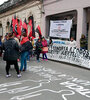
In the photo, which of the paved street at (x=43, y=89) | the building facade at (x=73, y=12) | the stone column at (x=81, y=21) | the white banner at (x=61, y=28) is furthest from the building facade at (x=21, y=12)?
the paved street at (x=43, y=89)

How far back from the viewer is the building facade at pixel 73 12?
464 inches

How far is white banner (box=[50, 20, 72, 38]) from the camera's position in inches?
468

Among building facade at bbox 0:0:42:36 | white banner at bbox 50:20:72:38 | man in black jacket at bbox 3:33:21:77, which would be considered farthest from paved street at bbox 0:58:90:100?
building facade at bbox 0:0:42:36

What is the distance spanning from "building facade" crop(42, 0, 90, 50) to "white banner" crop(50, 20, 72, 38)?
0.79 meters

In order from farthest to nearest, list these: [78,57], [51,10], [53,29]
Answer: [51,10] < [53,29] < [78,57]

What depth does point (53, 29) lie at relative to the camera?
44.0ft

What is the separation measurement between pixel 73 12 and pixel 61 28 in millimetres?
2447

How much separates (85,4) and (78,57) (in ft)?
13.6

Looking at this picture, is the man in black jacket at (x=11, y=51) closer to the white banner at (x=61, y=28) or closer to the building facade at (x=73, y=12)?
the white banner at (x=61, y=28)

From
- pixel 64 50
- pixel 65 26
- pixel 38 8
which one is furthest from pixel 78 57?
pixel 38 8

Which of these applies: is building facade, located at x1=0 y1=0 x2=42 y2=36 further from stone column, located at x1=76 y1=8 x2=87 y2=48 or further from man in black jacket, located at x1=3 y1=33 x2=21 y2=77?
man in black jacket, located at x1=3 y1=33 x2=21 y2=77

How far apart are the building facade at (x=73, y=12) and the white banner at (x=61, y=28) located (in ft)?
2.60

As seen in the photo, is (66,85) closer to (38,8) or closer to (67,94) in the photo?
(67,94)

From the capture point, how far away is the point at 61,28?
1252cm
